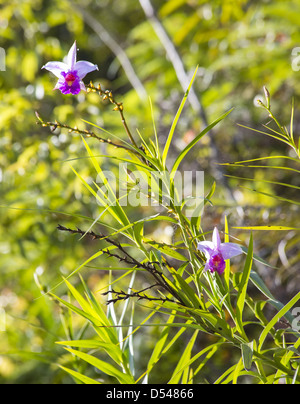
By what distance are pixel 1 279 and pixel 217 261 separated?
200cm

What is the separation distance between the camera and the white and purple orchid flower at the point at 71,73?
573 mm

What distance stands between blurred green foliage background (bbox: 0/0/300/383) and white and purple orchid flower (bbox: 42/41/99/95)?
25.0 inches

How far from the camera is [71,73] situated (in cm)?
58

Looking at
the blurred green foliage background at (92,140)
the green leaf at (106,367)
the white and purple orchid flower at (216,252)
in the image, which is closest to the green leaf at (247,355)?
the white and purple orchid flower at (216,252)

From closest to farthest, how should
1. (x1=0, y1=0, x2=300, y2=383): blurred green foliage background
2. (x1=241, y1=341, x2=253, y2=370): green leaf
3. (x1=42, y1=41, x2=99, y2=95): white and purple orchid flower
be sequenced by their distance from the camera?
(x1=241, y1=341, x2=253, y2=370): green leaf → (x1=42, y1=41, x2=99, y2=95): white and purple orchid flower → (x1=0, y1=0, x2=300, y2=383): blurred green foliage background

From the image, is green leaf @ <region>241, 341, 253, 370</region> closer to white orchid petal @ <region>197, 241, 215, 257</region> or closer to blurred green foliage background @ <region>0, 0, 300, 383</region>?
white orchid petal @ <region>197, 241, 215, 257</region>

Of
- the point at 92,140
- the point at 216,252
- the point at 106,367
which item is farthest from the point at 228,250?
the point at 92,140

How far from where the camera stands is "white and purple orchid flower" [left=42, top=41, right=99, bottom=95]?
57 cm

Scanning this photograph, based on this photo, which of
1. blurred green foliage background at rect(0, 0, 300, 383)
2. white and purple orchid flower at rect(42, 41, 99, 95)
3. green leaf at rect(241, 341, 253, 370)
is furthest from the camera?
blurred green foliage background at rect(0, 0, 300, 383)

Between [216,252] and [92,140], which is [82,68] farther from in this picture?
[92,140]

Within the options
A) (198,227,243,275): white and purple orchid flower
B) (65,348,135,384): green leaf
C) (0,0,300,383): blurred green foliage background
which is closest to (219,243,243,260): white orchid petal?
(198,227,243,275): white and purple orchid flower

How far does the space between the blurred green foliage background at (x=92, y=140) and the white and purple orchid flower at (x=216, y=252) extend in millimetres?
653

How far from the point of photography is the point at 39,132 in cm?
199
